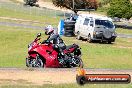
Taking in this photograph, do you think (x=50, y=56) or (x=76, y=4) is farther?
(x=76, y=4)

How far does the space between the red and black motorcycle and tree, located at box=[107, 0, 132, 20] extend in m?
51.3

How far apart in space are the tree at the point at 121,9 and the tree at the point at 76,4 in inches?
484

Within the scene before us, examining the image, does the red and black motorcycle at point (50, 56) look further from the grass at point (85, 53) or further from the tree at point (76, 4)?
the tree at point (76, 4)

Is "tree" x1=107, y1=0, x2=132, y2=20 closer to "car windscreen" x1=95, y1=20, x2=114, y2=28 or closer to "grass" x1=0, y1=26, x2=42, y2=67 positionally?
"grass" x1=0, y1=26, x2=42, y2=67

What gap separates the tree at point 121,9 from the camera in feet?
227

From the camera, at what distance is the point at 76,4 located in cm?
8444

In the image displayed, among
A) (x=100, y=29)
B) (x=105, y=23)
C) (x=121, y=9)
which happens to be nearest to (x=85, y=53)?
(x=100, y=29)

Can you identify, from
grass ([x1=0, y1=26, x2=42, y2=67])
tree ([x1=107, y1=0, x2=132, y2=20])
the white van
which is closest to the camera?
grass ([x1=0, y1=26, x2=42, y2=67])

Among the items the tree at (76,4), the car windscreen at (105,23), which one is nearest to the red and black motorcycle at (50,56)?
the car windscreen at (105,23)

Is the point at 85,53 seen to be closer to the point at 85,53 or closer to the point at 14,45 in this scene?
the point at 85,53

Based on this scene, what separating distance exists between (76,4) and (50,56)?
6638 cm

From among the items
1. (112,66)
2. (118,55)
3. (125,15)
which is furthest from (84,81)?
(125,15)

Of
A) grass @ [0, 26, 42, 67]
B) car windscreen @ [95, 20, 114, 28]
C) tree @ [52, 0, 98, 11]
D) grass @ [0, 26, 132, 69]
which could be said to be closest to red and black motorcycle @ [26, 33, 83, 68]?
grass @ [0, 26, 132, 69]

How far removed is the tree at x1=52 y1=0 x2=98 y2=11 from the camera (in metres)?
81.4
